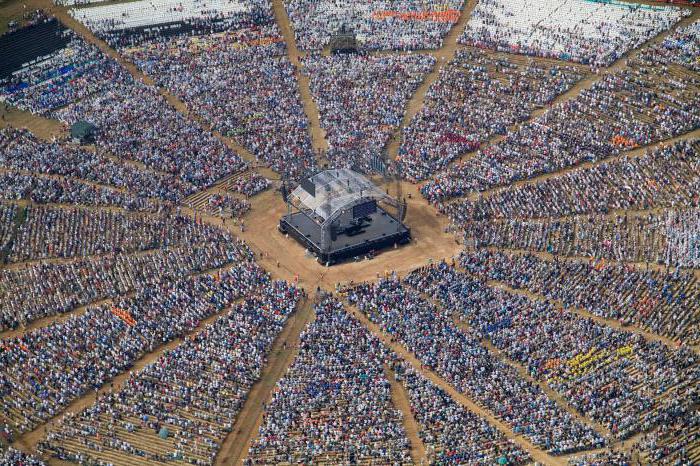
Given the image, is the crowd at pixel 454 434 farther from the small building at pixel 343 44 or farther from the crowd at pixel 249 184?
the small building at pixel 343 44

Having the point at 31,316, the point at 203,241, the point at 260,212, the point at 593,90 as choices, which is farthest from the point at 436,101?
the point at 31,316

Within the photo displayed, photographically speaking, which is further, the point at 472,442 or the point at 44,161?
the point at 44,161

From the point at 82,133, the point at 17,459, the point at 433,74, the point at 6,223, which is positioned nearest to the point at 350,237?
the point at 6,223

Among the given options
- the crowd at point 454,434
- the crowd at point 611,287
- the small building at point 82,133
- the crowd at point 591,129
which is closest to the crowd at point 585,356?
the crowd at point 611,287

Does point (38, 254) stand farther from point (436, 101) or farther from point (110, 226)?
point (436, 101)

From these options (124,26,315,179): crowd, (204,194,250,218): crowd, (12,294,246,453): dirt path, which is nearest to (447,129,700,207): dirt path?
(124,26,315,179): crowd

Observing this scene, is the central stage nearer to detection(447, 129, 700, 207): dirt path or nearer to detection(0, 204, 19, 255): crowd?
detection(447, 129, 700, 207): dirt path
